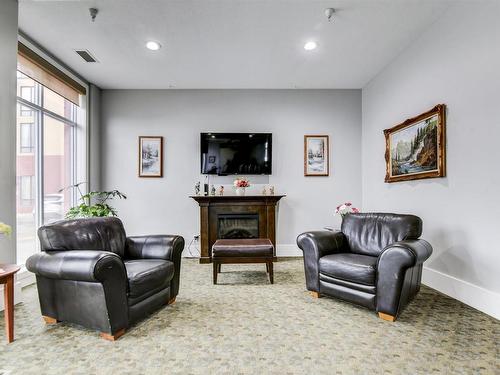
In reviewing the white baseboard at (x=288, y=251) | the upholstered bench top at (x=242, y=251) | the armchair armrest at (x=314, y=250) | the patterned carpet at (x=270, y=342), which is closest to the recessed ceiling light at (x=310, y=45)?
the armchair armrest at (x=314, y=250)

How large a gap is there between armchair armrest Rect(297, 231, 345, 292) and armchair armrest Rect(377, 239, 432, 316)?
0.61 metres

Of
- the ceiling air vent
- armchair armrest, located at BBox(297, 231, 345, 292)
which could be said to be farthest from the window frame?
armchair armrest, located at BBox(297, 231, 345, 292)

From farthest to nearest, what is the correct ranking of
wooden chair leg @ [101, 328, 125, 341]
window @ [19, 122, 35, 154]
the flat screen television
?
the flat screen television → window @ [19, 122, 35, 154] → wooden chair leg @ [101, 328, 125, 341]

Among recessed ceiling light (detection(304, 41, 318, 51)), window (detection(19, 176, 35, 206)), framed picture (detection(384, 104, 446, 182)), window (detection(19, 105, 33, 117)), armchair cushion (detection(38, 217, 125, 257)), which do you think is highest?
recessed ceiling light (detection(304, 41, 318, 51))

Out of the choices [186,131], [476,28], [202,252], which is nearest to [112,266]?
[202,252]

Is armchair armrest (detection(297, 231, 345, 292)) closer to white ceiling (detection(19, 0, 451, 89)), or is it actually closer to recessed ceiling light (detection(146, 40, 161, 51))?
white ceiling (detection(19, 0, 451, 89))

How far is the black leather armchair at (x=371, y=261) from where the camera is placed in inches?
93.3

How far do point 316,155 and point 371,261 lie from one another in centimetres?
275

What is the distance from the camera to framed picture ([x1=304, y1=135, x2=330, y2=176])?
200 inches

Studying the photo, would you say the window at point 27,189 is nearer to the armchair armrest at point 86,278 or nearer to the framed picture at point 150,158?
the framed picture at point 150,158

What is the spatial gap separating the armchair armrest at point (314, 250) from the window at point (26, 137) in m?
3.63

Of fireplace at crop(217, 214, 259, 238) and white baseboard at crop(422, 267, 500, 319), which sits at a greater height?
fireplace at crop(217, 214, 259, 238)

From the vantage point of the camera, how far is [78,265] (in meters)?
2.05

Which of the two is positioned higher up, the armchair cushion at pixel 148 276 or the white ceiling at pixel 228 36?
the white ceiling at pixel 228 36
